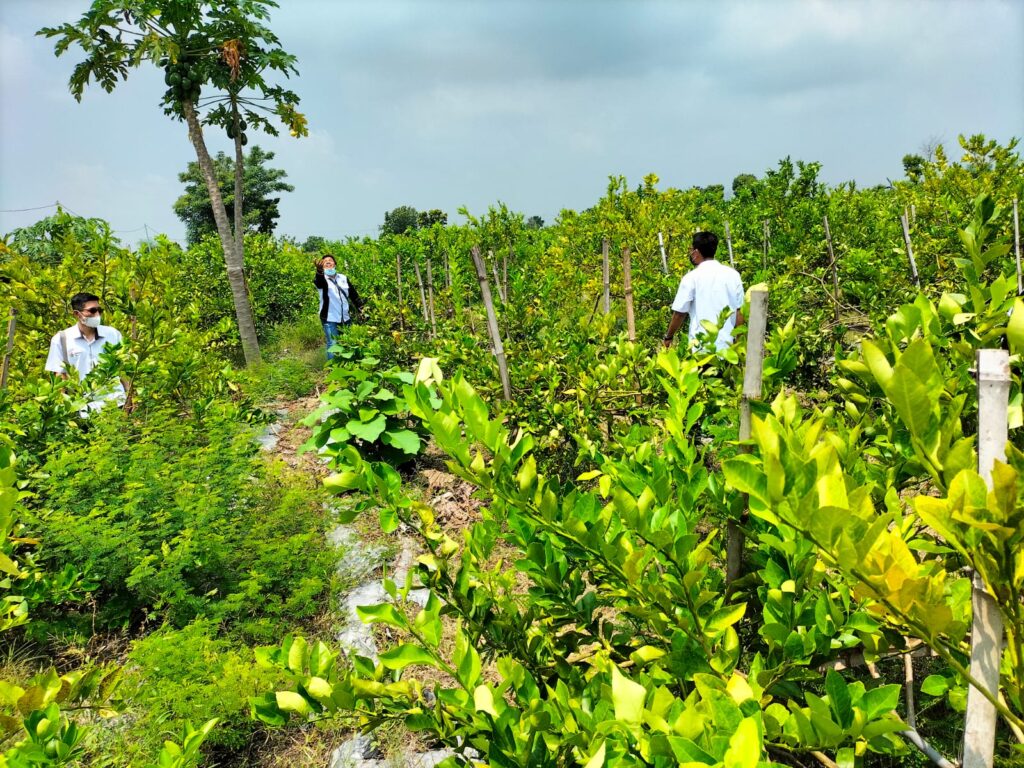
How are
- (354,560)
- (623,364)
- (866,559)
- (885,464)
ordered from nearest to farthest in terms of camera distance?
1. (866,559)
2. (885,464)
3. (623,364)
4. (354,560)

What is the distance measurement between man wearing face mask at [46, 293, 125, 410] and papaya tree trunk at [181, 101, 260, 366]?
4.11m

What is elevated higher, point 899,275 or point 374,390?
point 899,275

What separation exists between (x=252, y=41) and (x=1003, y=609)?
1052 centimetres

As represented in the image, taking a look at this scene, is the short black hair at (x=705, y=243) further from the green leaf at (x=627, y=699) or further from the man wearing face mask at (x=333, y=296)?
the man wearing face mask at (x=333, y=296)

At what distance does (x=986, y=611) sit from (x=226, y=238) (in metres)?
9.36

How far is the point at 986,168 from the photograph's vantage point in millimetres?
9422

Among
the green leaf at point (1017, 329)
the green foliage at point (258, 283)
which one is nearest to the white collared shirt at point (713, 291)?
the green leaf at point (1017, 329)

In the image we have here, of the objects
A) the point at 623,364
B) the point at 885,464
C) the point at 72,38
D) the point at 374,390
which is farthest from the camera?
the point at 72,38

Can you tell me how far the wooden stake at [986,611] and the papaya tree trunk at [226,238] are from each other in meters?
8.71

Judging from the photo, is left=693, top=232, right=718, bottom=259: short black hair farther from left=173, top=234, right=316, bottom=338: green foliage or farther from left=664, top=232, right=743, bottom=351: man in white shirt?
left=173, top=234, right=316, bottom=338: green foliage

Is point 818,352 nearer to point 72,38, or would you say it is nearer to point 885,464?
point 885,464

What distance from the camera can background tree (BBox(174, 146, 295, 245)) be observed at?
124 feet

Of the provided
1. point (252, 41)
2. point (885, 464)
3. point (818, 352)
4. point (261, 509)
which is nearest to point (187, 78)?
point (252, 41)

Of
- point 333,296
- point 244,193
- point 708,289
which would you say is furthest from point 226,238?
point 244,193
